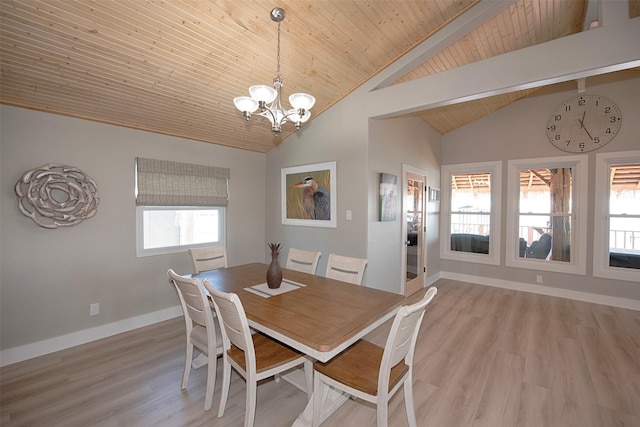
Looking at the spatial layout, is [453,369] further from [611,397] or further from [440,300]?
[440,300]

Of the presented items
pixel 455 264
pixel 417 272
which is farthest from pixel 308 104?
pixel 455 264

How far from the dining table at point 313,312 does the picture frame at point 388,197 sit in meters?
1.52

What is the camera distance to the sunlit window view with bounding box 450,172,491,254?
516cm

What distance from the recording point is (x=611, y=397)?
6.81 ft

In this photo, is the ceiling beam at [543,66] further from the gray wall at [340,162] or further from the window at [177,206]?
the window at [177,206]

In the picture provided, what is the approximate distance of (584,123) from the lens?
4234 mm

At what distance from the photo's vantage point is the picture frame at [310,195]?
3.70 meters

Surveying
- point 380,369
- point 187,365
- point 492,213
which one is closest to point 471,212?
point 492,213

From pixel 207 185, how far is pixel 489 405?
377 cm

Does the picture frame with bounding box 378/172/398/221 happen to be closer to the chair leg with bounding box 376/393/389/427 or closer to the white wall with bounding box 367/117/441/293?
the white wall with bounding box 367/117/441/293

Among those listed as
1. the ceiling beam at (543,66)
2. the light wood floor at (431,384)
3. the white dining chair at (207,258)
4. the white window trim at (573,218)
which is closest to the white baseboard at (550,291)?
the white window trim at (573,218)

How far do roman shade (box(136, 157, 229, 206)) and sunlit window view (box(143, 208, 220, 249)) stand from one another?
0.18 m

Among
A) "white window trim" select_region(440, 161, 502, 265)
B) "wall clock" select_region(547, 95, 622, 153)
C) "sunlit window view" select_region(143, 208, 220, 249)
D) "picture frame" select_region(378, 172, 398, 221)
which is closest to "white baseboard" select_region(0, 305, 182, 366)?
"sunlit window view" select_region(143, 208, 220, 249)

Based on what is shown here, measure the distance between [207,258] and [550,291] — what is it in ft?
17.3
